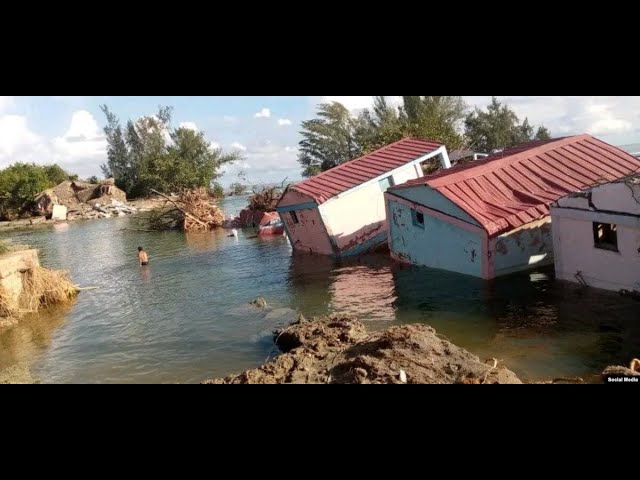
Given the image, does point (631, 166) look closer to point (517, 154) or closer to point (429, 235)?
point (517, 154)

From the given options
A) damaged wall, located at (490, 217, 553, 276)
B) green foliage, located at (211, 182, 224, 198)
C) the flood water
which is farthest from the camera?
green foliage, located at (211, 182, 224, 198)

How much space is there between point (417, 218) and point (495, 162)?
2.84m

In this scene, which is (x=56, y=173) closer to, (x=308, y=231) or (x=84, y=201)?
(x=84, y=201)

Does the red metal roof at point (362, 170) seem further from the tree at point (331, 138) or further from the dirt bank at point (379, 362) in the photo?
the tree at point (331, 138)

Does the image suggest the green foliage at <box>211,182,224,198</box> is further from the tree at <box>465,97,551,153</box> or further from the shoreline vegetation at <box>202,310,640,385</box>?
the shoreline vegetation at <box>202,310,640,385</box>

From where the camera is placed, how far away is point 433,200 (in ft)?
49.5

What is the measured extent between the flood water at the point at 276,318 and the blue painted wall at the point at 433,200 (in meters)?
1.76

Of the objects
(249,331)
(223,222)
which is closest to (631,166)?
(249,331)

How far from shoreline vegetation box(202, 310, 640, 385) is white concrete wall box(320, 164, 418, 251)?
31.5ft

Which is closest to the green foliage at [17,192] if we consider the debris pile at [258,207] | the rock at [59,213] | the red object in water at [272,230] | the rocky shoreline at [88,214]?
the rocky shoreline at [88,214]

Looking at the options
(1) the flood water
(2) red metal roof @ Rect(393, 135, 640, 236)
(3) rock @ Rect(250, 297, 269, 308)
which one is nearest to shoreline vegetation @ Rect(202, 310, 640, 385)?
(1) the flood water

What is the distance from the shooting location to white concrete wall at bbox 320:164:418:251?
19641 mm

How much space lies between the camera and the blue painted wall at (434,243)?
Result: 46.6 ft

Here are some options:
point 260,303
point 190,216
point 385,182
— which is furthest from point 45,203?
point 260,303
